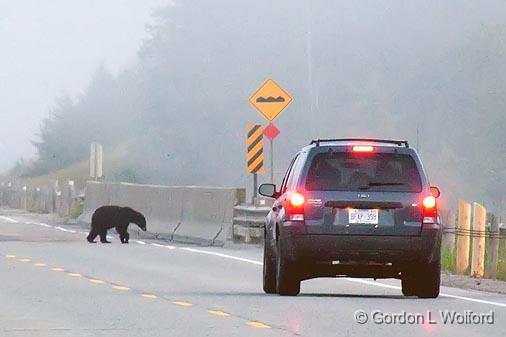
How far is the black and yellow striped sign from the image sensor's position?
→ 38.0 m

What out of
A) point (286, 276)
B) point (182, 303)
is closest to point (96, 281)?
point (286, 276)

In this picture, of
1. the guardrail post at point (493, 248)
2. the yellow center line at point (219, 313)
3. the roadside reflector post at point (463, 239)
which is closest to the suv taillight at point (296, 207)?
the yellow center line at point (219, 313)

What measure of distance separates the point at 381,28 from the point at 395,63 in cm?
431

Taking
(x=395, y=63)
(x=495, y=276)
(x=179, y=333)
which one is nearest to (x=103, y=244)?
(x=495, y=276)

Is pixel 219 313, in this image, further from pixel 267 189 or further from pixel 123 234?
pixel 123 234

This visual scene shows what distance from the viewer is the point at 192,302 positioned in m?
19.0

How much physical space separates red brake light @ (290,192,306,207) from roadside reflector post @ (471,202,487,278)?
6.13 meters

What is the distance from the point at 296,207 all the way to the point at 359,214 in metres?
0.66

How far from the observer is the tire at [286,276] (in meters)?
19.9

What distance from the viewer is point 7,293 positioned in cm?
2028

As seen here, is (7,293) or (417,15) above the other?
(417,15)

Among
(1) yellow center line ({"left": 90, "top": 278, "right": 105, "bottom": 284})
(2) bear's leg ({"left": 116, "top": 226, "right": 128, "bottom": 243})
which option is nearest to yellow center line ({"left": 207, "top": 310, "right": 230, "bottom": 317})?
(1) yellow center line ({"left": 90, "top": 278, "right": 105, "bottom": 284})

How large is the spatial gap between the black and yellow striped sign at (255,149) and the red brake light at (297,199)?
1816cm

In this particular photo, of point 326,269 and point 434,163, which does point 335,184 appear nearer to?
point 326,269
